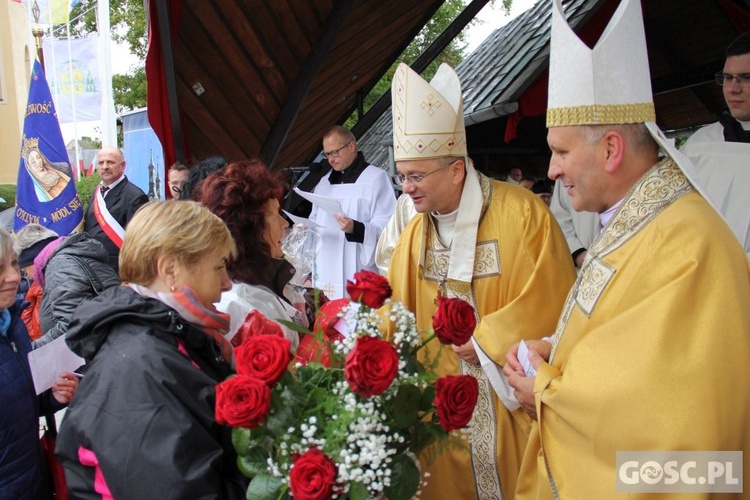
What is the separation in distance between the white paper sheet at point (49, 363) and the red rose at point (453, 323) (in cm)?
125

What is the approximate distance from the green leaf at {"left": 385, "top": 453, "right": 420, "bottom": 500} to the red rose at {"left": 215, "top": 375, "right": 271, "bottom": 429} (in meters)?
0.37

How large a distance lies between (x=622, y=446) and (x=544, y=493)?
328mm

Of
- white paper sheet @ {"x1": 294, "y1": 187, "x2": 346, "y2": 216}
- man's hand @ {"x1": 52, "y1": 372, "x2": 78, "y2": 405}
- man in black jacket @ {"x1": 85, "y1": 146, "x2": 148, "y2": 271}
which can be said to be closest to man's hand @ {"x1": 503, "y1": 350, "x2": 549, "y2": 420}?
man's hand @ {"x1": 52, "y1": 372, "x2": 78, "y2": 405}

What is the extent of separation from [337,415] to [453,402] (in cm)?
27

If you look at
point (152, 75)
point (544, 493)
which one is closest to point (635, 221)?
point (544, 493)

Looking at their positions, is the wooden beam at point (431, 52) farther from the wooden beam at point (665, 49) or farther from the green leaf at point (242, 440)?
the green leaf at point (242, 440)

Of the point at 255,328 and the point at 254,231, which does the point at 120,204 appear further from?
the point at 255,328

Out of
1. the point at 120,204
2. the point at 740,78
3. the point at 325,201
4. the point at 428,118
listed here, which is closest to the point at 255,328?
the point at 428,118

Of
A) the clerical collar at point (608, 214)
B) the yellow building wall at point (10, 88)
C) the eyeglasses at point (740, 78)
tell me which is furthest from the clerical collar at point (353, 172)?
the yellow building wall at point (10, 88)

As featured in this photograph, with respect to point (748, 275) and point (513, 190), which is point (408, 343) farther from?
point (513, 190)

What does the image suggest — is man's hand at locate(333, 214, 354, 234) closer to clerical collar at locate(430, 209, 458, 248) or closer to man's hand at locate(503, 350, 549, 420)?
clerical collar at locate(430, 209, 458, 248)

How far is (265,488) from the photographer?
1.48 m

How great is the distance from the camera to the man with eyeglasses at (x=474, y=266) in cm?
232

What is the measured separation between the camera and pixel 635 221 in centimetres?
173
